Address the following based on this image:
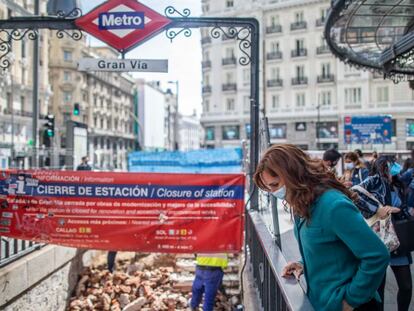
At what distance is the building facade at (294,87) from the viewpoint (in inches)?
1732

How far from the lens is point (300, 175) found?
86.2 inches

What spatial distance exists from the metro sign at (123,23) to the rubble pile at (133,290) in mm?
4506

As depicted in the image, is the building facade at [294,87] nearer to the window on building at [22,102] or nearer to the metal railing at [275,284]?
the window on building at [22,102]

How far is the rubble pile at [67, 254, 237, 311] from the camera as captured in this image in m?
7.98

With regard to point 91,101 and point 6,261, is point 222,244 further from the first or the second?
point 91,101

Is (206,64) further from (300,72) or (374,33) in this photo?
(374,33)

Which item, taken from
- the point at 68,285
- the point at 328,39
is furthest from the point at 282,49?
the point at 68,285

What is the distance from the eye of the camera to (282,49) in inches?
1965

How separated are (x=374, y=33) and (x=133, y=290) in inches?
292

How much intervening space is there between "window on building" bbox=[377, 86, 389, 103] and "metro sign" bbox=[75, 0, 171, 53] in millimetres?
42038

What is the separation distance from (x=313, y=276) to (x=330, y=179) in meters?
0.50

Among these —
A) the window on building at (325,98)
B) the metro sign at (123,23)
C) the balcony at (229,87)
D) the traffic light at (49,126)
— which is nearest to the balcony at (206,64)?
the balcony at (229,87)

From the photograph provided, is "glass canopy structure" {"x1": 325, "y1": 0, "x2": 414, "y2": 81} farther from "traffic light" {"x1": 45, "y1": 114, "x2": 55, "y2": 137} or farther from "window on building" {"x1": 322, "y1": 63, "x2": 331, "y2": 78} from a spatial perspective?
"window on building" {"x1": 322, "y1": 63, "x2": 331, "y2": 78}

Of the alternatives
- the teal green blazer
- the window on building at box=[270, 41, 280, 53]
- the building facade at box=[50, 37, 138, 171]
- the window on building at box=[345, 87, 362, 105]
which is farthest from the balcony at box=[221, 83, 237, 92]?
the teal green blazer
